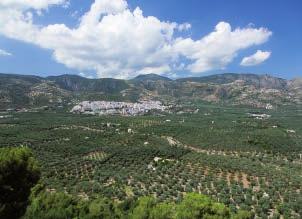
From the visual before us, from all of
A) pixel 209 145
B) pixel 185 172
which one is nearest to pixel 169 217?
pixel 185 172

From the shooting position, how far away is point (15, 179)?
69.6 ft

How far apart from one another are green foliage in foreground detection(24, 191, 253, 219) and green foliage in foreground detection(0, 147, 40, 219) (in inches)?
105

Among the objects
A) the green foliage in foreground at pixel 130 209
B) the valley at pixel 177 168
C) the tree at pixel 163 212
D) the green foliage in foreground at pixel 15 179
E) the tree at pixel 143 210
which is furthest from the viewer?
the valley at pixel 177 168

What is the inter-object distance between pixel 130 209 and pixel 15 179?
9.66 metres

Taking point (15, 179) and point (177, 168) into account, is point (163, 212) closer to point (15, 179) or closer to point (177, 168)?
point (15, 179)

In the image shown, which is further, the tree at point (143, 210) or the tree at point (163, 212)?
the tree at point (143, 210)

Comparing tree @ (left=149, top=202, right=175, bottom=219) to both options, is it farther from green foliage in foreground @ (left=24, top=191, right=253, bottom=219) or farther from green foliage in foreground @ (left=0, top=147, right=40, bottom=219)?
green foliage in foreground @ (left=0, top=147, right=40, bottom=219)

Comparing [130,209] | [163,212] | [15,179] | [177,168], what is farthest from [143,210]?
[177,168]

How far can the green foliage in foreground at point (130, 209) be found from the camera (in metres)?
22.8

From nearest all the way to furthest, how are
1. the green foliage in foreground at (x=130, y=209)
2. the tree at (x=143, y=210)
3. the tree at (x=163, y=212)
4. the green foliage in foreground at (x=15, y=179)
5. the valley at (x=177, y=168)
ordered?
the green foliage in foreground at (x=15, y=179), the green foliage in foreground at (x=130, y=209), the tree at (x=163, y=212), the tree at (x=143, y=210), the valley at (x=177, y=168)

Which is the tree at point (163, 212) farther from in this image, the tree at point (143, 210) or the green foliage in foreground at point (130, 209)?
the tree at point (143, 210)

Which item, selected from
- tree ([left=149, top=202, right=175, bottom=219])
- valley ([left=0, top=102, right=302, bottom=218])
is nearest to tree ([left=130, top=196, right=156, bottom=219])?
tree ([left=149, top=202, right=175, bottom=219])

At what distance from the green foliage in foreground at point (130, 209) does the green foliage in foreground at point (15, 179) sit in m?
2.68

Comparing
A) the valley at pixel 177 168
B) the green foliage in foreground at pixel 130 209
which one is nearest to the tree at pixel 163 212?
the green foliage in foreground at pixel 130 209
